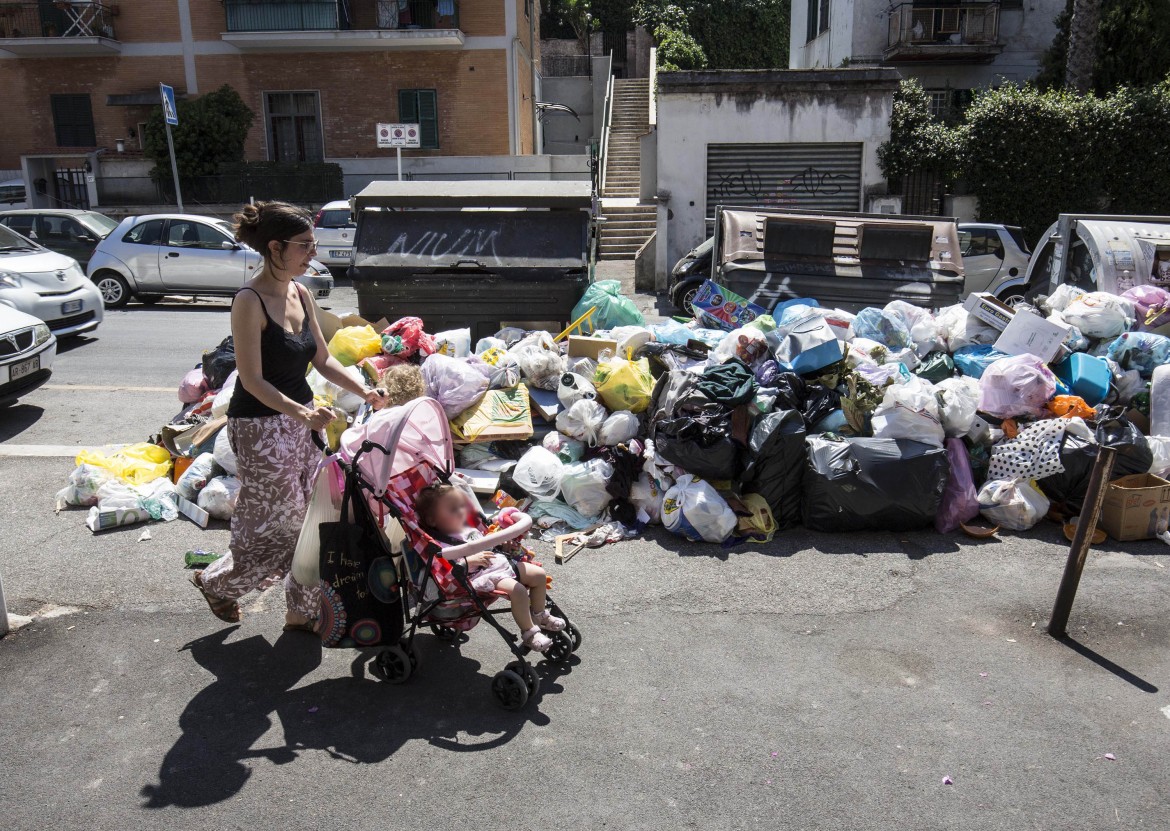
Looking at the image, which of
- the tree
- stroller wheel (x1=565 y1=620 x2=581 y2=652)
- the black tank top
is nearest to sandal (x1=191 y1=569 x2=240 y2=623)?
the black tank top

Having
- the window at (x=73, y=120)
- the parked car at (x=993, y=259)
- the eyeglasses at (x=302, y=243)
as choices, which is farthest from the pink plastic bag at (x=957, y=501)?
the window at (x=73, y=120)

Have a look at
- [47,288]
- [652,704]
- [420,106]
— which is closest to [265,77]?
[420,106]

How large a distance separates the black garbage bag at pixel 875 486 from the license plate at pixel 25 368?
6349mm

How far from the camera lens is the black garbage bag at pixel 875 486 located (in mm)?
5453

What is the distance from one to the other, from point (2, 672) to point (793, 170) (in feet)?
53.2

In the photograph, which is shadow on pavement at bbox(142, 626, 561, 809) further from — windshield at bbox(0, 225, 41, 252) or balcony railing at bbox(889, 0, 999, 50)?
balcony railing at bbox(889, 0, 999, 50)

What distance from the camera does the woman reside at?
3811mm

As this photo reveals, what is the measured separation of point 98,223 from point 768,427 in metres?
14.9

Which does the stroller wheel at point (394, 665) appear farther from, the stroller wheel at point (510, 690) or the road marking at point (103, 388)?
the road marking at point (103, 388)

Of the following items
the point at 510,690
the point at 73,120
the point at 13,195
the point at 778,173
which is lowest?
the point at 510,690

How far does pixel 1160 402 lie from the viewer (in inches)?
237

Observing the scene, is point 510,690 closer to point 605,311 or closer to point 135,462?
point 135,462

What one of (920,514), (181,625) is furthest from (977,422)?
(181,625)

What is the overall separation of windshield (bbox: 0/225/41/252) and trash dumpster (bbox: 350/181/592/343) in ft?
18.6
